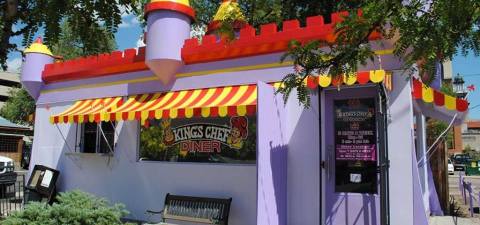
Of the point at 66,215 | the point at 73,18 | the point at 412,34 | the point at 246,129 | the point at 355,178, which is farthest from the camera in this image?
→ the point at 246,129

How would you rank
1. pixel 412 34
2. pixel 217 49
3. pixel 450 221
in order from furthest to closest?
pixel 217 49
pixel 450 221
pixel 412 34

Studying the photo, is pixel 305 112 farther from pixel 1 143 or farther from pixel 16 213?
pixel 1 143

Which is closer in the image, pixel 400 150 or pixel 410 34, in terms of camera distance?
pixel 410 34

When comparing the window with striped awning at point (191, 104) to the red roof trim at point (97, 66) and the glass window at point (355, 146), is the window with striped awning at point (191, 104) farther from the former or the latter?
the glass window at point (355, 146)

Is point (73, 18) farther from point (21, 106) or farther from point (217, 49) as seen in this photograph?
point (21, 106)

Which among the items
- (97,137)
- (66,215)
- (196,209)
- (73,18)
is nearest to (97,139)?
(97,137)

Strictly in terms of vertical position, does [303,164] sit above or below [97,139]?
below

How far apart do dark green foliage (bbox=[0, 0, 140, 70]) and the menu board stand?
416cm

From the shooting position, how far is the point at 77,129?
36.8 feet

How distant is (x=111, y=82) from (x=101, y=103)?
0.57 m

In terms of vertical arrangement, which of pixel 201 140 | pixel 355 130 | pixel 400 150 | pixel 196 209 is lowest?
pixel 196 209

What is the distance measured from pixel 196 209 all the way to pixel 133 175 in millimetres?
2002

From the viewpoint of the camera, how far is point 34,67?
11930 mm

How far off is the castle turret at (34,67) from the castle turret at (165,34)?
13.7 feet
